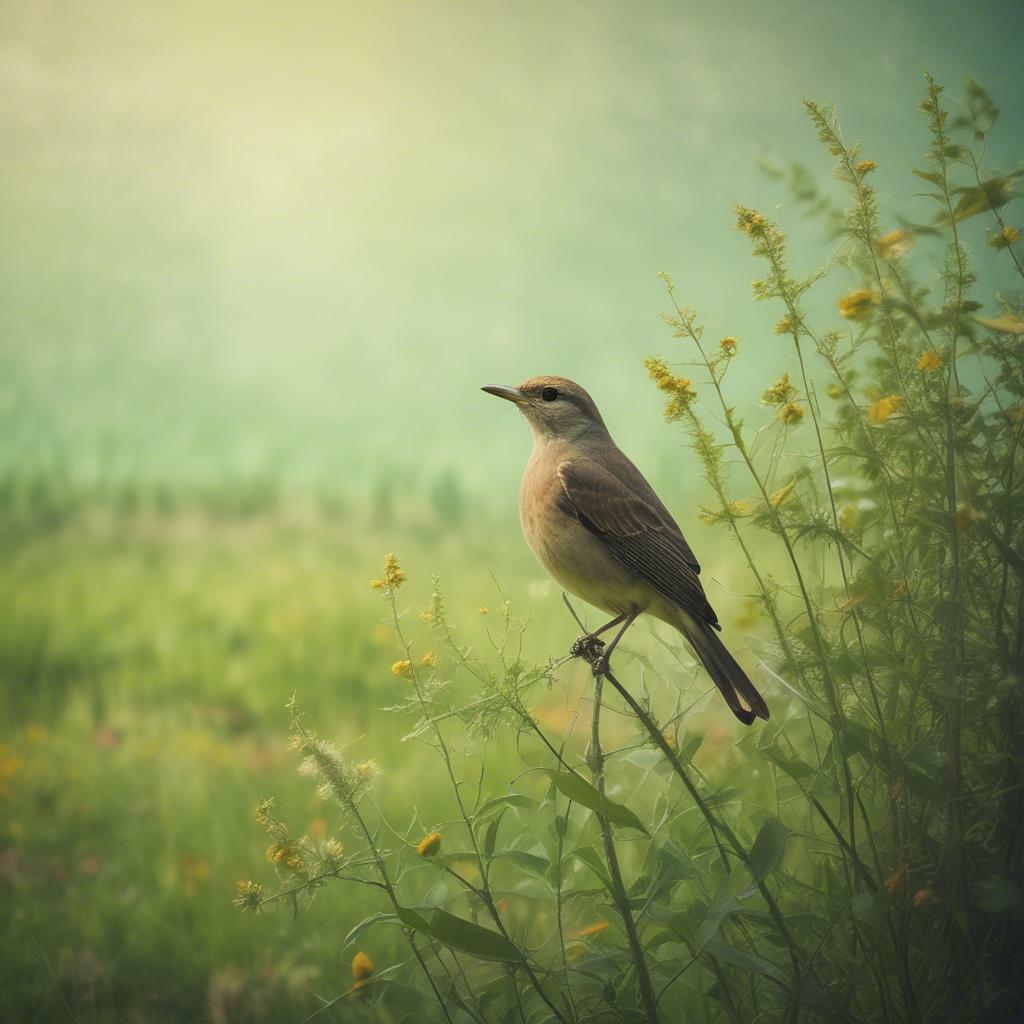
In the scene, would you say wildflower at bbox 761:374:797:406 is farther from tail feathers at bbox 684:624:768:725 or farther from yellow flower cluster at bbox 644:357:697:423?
tail feathers at bbox 684:624:768:725

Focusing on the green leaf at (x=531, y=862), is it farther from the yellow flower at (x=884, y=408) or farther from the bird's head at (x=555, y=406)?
the bird's head at (x=555, y=406)

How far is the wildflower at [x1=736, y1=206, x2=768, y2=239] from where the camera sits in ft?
6.59

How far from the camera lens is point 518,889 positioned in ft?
7.63

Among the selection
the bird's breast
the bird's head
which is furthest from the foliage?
the bird's head

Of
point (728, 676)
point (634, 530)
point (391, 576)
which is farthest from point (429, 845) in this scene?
point (634, 530)

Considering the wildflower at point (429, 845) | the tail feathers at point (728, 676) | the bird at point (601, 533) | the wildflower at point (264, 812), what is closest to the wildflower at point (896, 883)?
the tail feathers at point (728, 676)

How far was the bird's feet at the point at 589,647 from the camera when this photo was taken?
2713mm

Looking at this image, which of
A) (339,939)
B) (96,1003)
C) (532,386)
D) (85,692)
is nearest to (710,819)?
(532,386)

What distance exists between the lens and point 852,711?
7.42 ft

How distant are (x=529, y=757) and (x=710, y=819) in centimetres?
57

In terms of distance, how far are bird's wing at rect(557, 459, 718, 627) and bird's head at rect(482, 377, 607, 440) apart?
188 mm

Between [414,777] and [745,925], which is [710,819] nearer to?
[745,925]

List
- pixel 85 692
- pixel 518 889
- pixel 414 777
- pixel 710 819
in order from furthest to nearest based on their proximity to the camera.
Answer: pixel 85 692 → pixel 414 777 → pixel 518 889 → pixel 710 819

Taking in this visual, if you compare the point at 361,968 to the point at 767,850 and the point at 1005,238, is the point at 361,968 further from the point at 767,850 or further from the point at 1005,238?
the point at 1005,238
